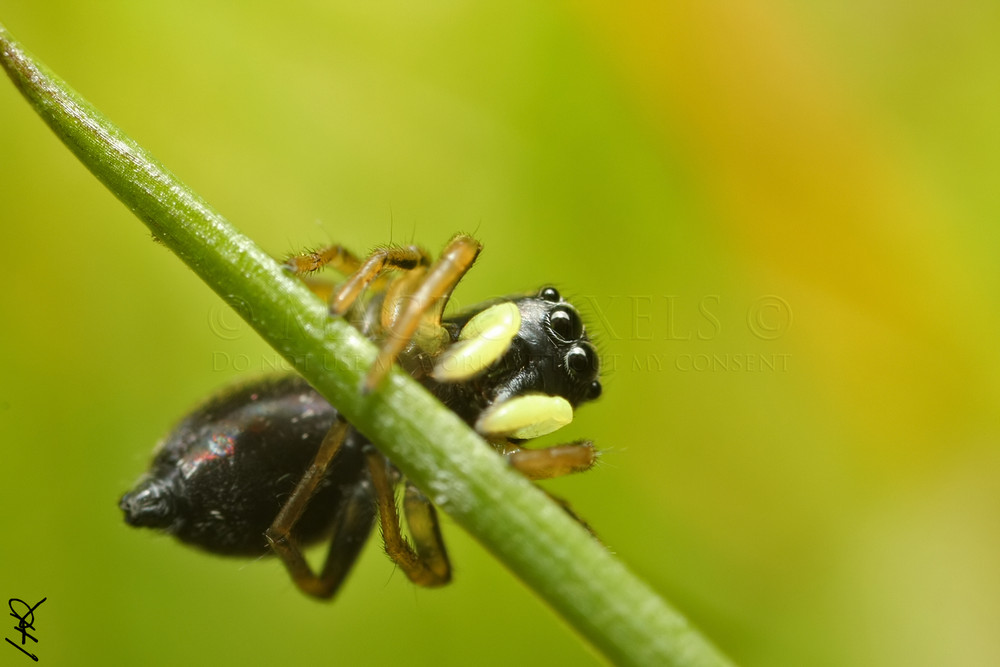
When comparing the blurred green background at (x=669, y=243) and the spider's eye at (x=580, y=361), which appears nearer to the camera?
the spider's eye at (x=580, y=361)

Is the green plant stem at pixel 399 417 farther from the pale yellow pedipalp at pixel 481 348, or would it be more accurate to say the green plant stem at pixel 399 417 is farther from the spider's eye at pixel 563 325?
the spider's eye at pixel 563 325

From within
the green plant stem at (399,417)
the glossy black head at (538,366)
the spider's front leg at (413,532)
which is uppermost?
the glossy black head at (538,366)

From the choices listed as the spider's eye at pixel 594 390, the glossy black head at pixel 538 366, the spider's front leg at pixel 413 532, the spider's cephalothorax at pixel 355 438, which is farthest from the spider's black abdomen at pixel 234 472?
the spider's eye at pixel 594 390

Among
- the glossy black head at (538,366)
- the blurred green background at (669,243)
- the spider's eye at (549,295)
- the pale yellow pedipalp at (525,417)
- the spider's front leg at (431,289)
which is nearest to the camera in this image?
the spider's front leg at (431,289)

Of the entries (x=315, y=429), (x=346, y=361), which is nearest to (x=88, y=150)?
(x=346, y=361)

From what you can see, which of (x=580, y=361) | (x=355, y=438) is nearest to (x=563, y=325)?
(x=580, y=361)

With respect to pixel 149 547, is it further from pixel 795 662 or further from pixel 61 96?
pixel 795 662
